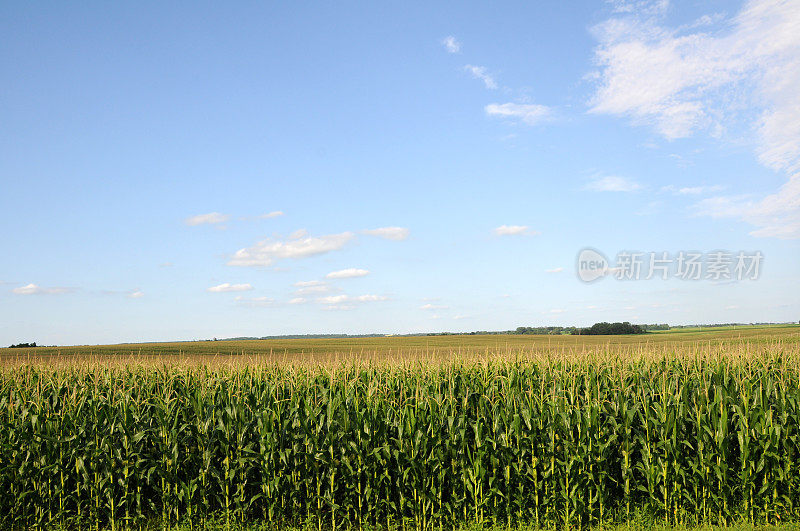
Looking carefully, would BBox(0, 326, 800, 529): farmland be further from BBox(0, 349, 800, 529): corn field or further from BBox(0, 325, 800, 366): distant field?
BBox(0, 325, 800, 366): distant field

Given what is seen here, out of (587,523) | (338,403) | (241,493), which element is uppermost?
(338,403)

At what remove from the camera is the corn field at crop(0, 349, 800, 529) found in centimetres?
1005

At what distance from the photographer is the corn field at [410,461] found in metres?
10.0

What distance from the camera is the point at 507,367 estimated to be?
42.1 feet

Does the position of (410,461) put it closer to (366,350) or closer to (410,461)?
(410,461)

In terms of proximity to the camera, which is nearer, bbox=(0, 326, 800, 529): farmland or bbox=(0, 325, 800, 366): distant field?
bbox=(0, 326, 800, 529): farmland

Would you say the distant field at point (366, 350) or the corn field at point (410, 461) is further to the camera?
the distant field at point (366, 350)

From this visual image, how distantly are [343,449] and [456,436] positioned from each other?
219 centimetres

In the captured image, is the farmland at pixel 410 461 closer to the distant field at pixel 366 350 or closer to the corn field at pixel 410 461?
the corn field at pixel 410 461

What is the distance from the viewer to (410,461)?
9.96 metres

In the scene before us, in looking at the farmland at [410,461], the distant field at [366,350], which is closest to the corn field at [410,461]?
the farmland at [410,461]

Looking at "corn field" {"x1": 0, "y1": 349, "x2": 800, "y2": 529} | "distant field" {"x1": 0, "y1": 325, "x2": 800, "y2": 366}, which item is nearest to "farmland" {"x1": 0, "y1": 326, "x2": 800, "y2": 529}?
"corn field" {"x1": 0, "y1": 349, "x2": 800, "y2": 529}

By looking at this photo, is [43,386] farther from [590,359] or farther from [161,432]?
[590,359]

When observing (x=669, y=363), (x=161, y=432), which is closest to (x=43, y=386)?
(x=161, y=432)
